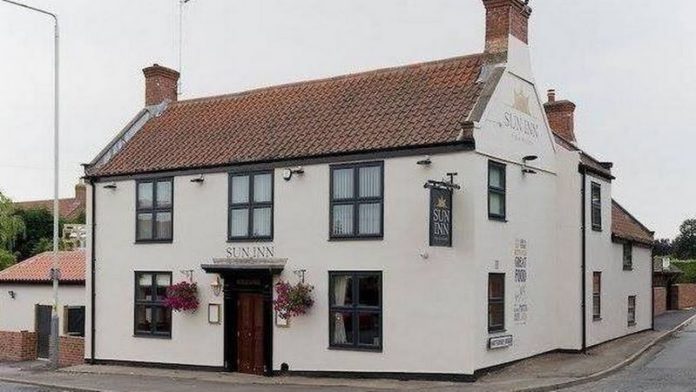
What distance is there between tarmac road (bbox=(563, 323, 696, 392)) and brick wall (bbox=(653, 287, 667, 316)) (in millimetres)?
15084

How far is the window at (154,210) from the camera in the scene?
2503 cm

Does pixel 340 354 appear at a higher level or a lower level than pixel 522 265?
lower

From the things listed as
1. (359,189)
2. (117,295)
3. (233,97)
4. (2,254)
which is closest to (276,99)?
(233,97)

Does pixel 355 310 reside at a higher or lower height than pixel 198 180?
lower

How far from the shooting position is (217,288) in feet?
77.2

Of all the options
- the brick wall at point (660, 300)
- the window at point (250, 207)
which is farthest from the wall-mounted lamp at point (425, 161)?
the brick wall at point (660, 300)

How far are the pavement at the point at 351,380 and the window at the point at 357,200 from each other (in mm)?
3643

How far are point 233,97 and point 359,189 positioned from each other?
7.76 metres

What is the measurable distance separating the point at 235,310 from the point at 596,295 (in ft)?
35.5

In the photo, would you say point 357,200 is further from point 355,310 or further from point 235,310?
point 235,310

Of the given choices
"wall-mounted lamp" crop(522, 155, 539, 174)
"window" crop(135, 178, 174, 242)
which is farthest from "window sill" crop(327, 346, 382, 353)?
"window" crop(135, 178, 174, 242)

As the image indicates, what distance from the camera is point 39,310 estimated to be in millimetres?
30281

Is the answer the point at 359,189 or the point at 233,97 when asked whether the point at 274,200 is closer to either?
the point at 359,189

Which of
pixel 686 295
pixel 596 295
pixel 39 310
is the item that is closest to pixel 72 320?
pixel 39 310
